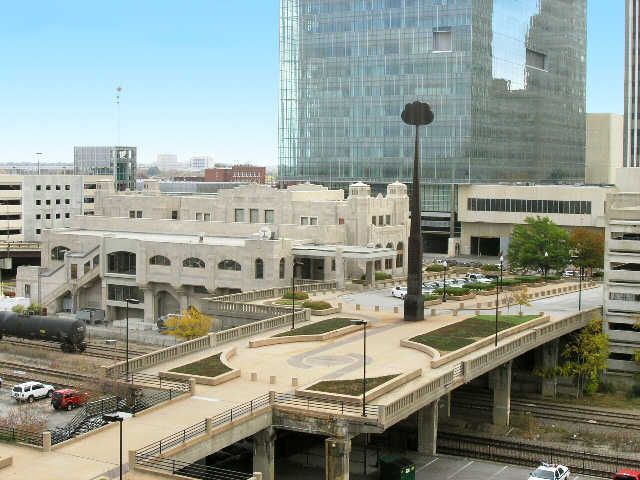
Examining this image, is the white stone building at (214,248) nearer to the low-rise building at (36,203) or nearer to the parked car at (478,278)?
the parked car at (478,278)

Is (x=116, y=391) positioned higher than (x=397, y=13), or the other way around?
(x=397, y=13)

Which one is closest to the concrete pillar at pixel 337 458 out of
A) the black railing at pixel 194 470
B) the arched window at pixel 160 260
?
the black railing at pixel 194 470

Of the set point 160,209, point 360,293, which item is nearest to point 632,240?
point 360,293

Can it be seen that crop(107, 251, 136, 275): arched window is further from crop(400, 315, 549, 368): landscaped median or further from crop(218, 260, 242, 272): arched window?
crop(400, 315, 549, 368): landscaped median

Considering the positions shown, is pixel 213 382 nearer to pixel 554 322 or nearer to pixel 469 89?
pixel 554 322

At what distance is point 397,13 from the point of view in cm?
18025

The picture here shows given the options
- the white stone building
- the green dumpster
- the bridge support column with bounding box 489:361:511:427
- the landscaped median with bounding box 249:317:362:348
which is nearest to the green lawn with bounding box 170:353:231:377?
the landscaped median with bounding box 249:317:362:348

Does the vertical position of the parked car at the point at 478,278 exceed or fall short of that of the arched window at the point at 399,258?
it falls short

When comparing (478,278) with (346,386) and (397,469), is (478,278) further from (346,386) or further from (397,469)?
(397,469)

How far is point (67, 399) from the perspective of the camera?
74.2 metres

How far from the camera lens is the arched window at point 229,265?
111 meters

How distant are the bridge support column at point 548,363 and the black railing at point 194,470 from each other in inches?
1521

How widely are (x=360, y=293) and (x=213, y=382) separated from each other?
48.2 meters

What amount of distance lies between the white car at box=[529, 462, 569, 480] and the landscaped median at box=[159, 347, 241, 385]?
17.9 metres
